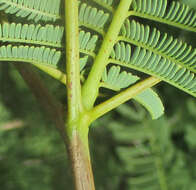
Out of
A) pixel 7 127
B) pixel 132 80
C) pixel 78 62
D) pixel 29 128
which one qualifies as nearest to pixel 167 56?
pixel 132 80

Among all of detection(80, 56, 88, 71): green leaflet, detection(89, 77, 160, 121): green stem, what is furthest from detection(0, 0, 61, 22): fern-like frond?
detection(89, 77, 160, 121): green stem

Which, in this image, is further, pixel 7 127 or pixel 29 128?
pixel 29 128

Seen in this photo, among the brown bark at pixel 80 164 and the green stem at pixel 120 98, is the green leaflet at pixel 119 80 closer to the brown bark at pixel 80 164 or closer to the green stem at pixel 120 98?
the green stem at pixel 120 98

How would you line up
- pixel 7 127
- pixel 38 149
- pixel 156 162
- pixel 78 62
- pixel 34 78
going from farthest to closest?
1. pixel 38 149
2. pixel 7 127
3. pixel 156 162
4. pixel 34 78
5. pixel 78 62

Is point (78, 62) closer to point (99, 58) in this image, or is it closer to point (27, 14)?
point (99, 58)

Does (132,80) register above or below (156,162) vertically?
above

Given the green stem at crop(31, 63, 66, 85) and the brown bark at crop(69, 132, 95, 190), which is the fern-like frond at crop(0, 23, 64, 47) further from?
the brown bark at crop(69, 132, 95, 190)

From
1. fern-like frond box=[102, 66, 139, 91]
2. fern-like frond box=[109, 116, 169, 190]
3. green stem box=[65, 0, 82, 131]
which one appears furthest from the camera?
fern-like frond box=[109, 116, 169, 190]

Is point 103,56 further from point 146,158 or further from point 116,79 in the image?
point 146,158
